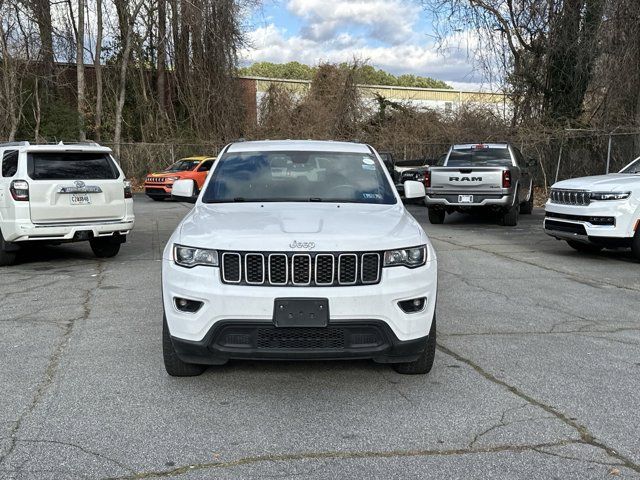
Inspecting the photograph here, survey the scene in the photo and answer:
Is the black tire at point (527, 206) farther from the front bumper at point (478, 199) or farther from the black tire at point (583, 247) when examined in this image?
the black tire at point (583, 247)

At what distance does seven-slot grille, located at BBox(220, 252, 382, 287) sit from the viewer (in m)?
4.17

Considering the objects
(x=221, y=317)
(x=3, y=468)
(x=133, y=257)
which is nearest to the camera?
(x=3, y=468)

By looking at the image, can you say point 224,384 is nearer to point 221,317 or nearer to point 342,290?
point 221,317

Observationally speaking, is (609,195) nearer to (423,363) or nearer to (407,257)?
(423,363)

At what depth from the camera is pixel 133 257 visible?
1095cm

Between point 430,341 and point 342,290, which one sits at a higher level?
point 342,290

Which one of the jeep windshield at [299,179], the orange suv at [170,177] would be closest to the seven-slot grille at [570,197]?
the jeep windshield at [299,179]

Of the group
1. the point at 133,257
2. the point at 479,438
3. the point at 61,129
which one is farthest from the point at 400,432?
the point at 61,129

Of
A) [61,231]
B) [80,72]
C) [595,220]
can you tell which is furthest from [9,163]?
[80,72]

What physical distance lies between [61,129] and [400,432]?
1229 inches

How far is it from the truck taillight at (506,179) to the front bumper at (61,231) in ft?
27.5

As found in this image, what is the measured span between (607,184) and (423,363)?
21.3 feet

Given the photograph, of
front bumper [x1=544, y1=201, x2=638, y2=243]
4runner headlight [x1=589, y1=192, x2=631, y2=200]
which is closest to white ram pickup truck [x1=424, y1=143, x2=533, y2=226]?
front bumper [x1=544, y1=201, x2=638, y2=243]

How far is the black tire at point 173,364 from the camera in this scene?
4.60 metres
